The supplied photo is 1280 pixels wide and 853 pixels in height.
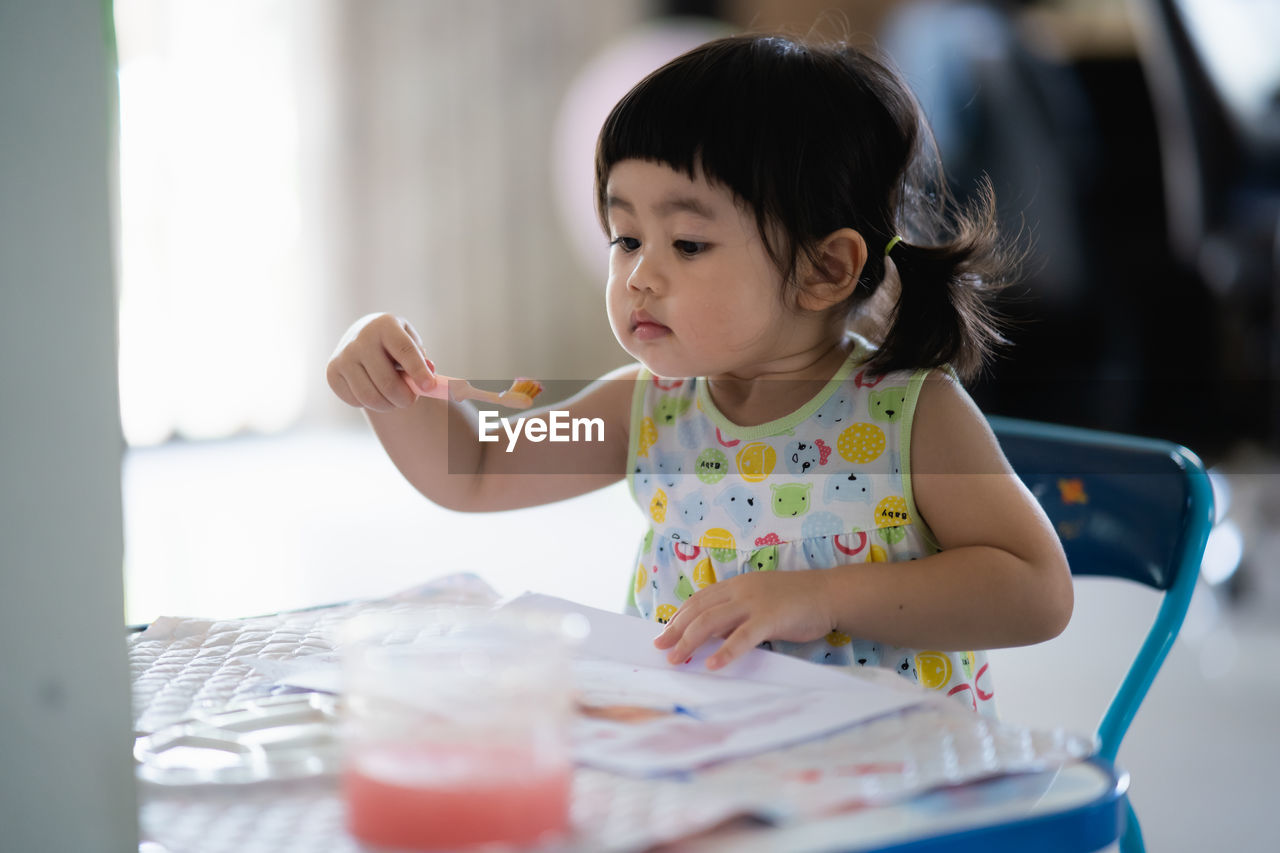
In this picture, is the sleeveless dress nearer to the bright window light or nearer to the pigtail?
the pigtail

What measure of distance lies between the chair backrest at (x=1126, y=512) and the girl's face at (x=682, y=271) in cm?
25

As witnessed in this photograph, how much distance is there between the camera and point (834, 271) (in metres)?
0.78

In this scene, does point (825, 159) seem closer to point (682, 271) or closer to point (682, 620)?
point (682, 271)

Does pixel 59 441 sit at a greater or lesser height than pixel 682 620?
greater

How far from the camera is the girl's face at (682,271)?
713 millimetres

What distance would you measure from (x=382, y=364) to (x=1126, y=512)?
488 millimetres

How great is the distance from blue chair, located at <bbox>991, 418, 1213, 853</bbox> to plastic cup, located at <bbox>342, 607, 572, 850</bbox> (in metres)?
0.49

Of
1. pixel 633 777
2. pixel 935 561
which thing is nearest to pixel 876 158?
pixel 935 561

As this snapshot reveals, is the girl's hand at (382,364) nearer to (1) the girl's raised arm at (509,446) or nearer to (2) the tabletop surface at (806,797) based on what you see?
(1) the girl's raised arm at (509,446)

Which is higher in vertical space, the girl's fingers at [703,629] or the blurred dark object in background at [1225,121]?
the blurred dark object in background at [1225,121]

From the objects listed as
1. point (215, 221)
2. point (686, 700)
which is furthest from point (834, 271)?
point (215, 221)

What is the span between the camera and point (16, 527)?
338 millimetres

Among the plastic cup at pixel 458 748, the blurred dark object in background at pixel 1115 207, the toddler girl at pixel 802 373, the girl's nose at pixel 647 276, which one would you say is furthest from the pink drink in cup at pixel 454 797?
the blurred dark object in background at pixel 1115 207

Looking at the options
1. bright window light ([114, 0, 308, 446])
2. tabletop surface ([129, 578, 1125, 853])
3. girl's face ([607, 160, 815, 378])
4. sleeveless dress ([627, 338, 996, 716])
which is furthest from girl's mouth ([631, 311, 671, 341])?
bright window light ([114, 0, 308, 446])
